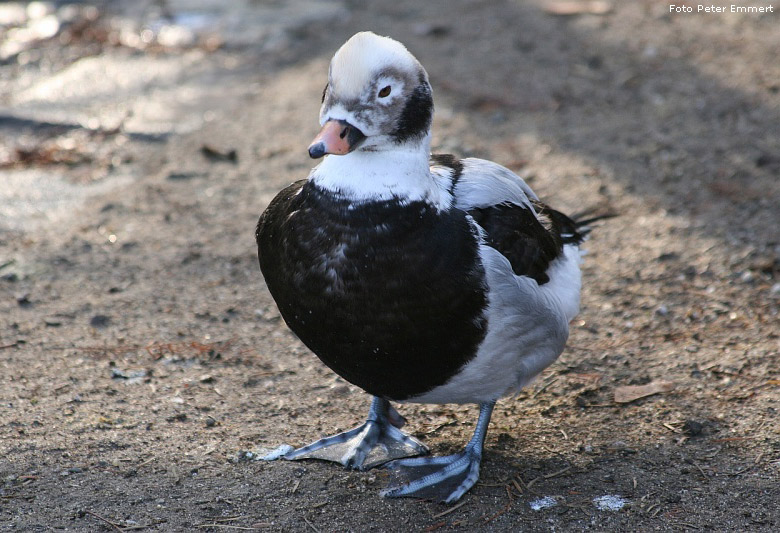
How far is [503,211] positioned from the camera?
10.8 feet

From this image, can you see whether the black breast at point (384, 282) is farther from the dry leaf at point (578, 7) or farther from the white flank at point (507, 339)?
the dry leaf at point (578, 7)

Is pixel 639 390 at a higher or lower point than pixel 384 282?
lower

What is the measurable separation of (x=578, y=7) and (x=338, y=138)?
18.7ft

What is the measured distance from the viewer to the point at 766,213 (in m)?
5.09

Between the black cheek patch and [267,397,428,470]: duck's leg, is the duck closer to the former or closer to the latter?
the black cheek patch

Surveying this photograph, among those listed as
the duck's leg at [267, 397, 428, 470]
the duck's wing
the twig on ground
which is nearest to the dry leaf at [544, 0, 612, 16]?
the duck's wing

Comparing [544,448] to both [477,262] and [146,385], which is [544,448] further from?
[146,385]

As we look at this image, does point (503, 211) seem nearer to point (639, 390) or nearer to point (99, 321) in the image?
point (639, 390)

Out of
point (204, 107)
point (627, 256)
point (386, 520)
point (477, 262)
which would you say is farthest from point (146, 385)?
point (204, 107)

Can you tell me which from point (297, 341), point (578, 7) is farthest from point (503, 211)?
point (578, 7)

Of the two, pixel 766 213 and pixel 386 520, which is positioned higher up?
pixel 766 213

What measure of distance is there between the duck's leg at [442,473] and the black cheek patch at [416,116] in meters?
1.11

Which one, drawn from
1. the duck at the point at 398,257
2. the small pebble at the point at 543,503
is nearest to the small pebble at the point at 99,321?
the duck at the point at 398,257

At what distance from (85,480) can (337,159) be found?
151 cm
